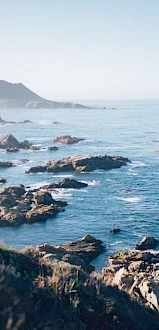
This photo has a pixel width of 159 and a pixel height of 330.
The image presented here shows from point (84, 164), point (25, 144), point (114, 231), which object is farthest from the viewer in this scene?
point (25, 144)

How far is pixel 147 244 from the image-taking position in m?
53.9

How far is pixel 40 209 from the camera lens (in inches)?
2763

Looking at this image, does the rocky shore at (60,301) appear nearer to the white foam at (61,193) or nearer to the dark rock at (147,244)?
the dark rock at (147,244)

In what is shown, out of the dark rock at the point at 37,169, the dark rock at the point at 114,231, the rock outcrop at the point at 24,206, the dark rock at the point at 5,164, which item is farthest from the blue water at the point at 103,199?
the dark rock at the point at 5,164

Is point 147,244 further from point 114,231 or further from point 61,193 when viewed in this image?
point 61,193

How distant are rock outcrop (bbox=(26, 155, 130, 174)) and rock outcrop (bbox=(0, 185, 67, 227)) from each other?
21328 millimetres

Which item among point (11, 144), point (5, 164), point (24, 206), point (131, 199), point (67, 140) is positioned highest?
A: point (67, 140)

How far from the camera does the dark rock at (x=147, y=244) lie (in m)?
53.6

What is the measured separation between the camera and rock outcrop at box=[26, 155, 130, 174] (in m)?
102

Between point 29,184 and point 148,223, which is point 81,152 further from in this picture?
point 148,223

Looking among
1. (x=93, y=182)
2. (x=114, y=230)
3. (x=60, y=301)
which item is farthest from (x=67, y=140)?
(x=60, y=301)

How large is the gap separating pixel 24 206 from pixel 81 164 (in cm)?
3426

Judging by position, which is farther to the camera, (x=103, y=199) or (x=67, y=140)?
(x=67, y=140)

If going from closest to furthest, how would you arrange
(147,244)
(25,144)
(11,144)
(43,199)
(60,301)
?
(60,301) → (147,244) → (43,199) → (11,144) → (25,144)
